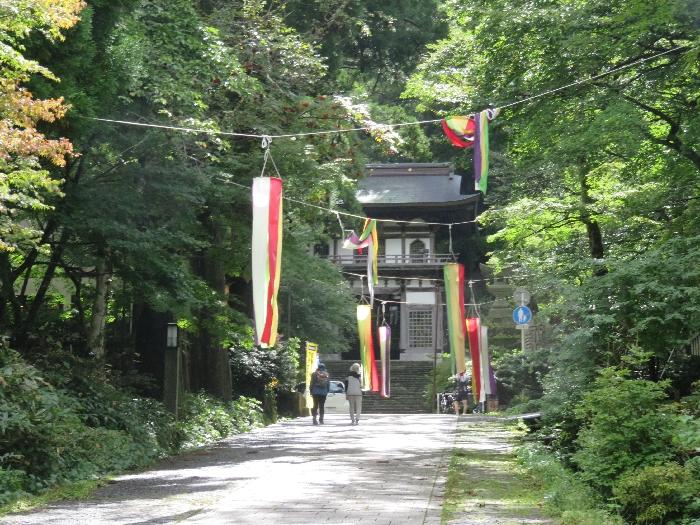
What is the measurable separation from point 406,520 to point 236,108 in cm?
1193

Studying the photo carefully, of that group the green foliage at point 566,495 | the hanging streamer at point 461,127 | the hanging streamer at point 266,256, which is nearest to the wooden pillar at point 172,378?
the hanging streamer at point 266,256

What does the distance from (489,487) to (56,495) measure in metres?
4.84

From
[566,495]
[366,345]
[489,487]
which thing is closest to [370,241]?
[366,345]

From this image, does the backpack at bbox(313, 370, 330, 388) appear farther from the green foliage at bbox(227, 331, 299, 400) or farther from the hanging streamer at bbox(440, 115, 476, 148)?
the hanging streamer at bbox(440, 115, 476, 148)

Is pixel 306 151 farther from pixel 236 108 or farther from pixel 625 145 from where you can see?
pixel 625 145

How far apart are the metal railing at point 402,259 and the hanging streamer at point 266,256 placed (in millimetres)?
37802

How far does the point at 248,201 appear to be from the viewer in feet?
65.2

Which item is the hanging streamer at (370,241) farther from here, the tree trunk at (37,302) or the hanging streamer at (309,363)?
the tree trunk at (37,302)

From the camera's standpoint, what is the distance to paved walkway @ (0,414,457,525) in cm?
972

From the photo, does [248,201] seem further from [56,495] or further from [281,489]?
[56,495]

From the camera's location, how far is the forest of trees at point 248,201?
38.3 ft

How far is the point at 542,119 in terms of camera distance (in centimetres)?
1823

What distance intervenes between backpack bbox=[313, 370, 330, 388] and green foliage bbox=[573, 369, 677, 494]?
14188 millimetres

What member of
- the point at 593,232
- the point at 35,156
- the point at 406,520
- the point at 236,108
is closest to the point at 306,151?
the point at 236,108
